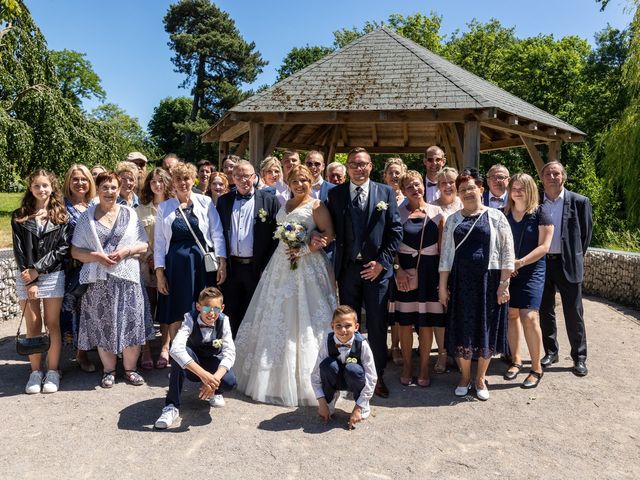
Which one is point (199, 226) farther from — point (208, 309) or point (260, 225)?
point (208, 309)

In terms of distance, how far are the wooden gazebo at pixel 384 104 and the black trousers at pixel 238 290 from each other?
4264mm

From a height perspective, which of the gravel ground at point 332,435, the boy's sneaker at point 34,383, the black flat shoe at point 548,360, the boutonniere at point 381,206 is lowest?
the gravel ground at point 332,435

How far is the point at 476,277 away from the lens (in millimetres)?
4547

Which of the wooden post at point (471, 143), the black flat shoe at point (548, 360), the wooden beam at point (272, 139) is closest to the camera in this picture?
the black flat shoe at point (548, 360)

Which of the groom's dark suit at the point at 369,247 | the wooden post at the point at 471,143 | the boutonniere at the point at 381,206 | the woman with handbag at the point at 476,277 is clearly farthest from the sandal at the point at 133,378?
the wooden post at the point at 471,143

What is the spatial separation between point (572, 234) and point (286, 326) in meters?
3.15

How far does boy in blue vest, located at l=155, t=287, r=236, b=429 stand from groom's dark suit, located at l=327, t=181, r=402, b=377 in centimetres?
116

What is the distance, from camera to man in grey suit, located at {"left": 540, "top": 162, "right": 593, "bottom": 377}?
530cm

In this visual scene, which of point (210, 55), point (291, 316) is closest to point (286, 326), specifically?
point (291, 316)

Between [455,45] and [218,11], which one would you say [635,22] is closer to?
[455,45]

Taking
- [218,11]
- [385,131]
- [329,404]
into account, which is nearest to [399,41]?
[385,131]

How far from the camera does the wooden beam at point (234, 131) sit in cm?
1043

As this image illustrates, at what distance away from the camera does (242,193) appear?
202 inches

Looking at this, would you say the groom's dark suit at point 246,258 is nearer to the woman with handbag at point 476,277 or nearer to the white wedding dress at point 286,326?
the white wedding dress at point 286,326
